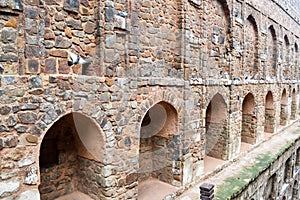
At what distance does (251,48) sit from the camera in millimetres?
9109

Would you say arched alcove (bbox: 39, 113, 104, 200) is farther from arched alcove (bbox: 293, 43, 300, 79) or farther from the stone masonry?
arched alcove (bbox: 293, 43, 300, 79)

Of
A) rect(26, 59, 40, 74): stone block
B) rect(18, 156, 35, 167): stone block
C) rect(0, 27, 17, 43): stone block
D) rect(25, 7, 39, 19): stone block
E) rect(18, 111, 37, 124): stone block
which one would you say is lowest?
rect(18, 156, 35, 167): stone block

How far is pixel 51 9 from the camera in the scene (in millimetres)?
3242

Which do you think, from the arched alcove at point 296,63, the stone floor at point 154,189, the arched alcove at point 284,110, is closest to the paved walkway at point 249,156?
the stone floor at point 154,189

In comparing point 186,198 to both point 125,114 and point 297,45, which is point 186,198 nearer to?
point 125,114

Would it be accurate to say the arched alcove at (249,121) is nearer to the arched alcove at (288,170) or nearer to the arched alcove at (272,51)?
the arched alcove at (288,170)

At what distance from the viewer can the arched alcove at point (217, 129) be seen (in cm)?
721

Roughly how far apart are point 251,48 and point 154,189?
21.3 feet

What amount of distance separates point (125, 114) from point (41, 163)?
1.67 metres

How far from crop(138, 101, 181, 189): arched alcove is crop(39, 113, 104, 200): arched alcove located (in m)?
1.59

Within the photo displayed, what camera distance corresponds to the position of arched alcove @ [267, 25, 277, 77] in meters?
10.8

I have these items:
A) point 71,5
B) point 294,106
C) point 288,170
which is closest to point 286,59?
point 294,106

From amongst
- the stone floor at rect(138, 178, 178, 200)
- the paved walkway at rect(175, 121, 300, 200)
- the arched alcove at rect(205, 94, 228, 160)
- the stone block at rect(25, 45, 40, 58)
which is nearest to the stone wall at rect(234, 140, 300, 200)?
the paved walkway at rect(175, 121, 300, 200)

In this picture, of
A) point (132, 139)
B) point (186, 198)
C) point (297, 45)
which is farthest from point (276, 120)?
point (132, 139)
